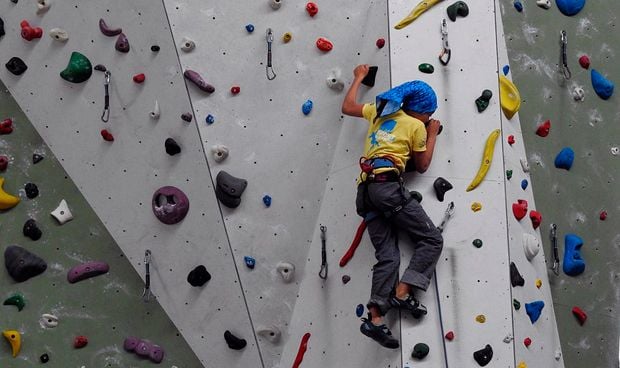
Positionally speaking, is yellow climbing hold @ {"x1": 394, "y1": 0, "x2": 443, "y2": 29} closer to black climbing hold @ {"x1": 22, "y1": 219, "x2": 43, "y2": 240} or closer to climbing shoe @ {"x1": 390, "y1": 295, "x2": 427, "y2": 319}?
climbing shoe @ {"x1": 390, "y1": 295, "x2": 427, "y2": 319}

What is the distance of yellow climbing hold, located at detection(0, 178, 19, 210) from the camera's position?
243 inches

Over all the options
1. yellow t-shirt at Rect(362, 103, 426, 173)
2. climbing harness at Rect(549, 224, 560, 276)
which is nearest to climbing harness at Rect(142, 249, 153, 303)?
yellow t-shirt at Rect(362, 103, 426, 173)

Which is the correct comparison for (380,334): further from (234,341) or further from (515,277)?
(234,341)

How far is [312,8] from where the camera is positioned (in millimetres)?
6129

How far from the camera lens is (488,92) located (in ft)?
18.9

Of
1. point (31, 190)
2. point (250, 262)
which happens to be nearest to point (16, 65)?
point (31, 190)

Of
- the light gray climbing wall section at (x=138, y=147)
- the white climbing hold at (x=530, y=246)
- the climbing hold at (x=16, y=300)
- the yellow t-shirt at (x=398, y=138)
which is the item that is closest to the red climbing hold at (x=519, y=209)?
the white climbing hold at (x=530, y=246)

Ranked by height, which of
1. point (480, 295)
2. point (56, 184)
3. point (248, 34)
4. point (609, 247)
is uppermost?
point (248, 34)

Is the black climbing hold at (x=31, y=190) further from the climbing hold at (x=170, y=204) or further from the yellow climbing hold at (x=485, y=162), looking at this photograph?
the yellow climbing hold at (x=485, y=162)

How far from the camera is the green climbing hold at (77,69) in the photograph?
20.5 feet

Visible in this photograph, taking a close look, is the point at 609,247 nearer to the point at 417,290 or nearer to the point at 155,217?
the point at 417,290

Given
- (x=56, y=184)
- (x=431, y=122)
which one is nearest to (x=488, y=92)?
(x=431, y=122)

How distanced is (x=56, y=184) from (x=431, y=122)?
6.02 feet

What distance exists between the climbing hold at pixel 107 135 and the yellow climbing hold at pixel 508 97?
72.1 inches
